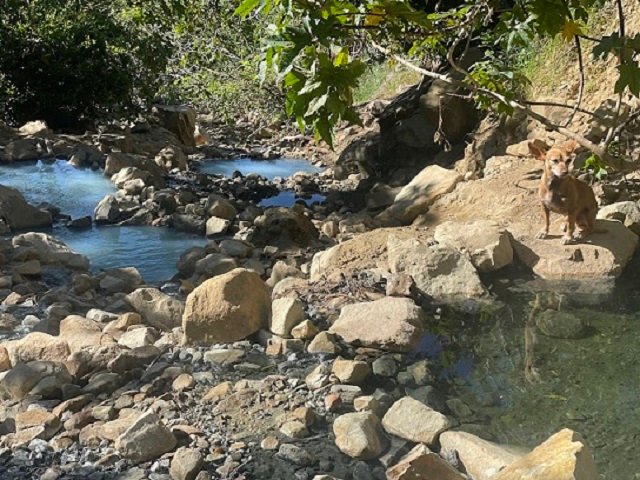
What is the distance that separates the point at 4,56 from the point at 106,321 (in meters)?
11.6

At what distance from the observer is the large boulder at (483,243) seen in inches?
241

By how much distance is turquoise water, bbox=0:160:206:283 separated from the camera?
817 centimetres

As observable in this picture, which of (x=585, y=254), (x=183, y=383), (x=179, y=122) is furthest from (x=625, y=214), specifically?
(x=179, y=122)

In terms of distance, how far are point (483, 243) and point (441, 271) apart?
591mm

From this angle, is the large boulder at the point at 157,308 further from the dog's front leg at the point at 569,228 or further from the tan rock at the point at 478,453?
the dog's front leg at the point at 569,228

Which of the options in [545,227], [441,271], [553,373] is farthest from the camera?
[545,227]

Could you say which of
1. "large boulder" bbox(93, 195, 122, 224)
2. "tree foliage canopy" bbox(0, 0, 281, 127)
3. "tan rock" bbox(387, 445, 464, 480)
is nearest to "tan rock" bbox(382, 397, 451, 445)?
"tan rock" bbox(387, 445, 464, 480)

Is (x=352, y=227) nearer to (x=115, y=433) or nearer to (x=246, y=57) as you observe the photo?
(x=115, y=433)

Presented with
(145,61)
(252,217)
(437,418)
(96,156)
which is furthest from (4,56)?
(437,418)

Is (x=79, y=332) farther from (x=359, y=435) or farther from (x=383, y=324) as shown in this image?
(x=359, y=435)

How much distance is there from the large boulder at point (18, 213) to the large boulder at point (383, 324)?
224 inches

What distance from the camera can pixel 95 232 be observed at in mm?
9406

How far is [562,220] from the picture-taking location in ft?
22.5

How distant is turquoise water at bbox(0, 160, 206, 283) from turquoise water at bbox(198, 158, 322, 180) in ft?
8.83
